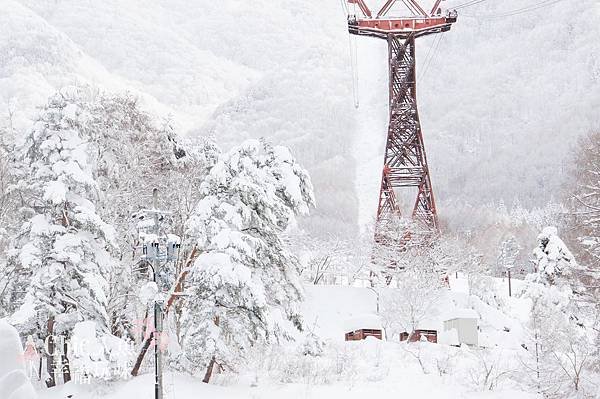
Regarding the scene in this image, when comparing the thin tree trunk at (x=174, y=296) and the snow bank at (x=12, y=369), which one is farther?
the thin tree trunk at (x=174, y=296)

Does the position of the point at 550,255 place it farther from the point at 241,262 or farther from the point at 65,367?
the point at 65,367

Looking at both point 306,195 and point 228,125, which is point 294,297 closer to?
point 306,195

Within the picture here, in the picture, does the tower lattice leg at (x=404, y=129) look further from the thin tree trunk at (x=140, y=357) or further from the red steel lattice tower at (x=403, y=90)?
the thin tree trunk at (x=140, y=357)

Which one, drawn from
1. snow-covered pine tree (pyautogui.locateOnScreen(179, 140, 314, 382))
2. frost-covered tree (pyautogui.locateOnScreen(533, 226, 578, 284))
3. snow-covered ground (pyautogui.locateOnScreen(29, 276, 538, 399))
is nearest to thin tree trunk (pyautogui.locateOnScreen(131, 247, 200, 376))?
snow-covered pine tree (pyautogui.locateOnScreen(179, 140, 314, 382))

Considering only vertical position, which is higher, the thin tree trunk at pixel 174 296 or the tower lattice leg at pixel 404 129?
the tower lattice leg at pixel 404 129

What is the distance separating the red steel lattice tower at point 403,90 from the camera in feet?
131

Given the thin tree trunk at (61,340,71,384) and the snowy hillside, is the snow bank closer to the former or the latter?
the thin tree trunk at (61,340,71,384)

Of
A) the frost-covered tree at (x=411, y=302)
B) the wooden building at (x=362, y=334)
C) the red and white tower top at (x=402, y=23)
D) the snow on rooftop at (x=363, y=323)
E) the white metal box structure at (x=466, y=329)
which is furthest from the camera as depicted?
the red and white tower top at (x=402, y=23)

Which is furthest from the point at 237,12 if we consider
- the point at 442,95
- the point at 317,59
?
the point at 442,95

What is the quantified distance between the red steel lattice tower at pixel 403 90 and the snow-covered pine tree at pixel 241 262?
21.0 metres

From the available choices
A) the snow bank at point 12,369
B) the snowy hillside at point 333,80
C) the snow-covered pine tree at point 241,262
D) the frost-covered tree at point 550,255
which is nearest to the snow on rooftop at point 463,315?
the frost-covered tree at point 550,255

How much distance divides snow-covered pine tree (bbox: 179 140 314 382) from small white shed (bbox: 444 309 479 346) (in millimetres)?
13642

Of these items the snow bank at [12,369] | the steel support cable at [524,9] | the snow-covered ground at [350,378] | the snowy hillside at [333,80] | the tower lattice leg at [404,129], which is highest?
the steel support cable at [524,9]

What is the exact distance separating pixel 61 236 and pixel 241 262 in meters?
4.78
